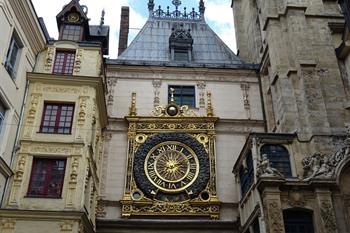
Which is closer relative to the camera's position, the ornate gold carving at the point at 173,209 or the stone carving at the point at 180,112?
the ornate gold carving at the point at 173,209

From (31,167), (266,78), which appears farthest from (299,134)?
(31,167)

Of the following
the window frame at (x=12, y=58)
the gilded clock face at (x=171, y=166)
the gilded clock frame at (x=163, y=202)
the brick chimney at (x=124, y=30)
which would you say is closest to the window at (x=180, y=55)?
the brick chimney at (x=124, y=30)

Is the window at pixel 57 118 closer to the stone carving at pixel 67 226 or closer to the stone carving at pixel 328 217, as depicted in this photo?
the stone carving at pixel 67 226

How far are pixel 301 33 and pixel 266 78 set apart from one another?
4.09m

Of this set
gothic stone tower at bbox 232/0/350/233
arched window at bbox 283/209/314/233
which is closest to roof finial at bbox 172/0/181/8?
gothic stone tower at bbox 232/0/350/233

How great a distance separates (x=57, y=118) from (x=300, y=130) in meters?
10.6

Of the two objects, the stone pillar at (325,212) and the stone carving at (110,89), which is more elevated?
the stone carving at (110,89)

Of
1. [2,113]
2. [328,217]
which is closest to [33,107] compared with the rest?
[2,113]

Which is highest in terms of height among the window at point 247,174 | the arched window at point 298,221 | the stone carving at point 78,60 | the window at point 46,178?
the stone carving at point 78,60

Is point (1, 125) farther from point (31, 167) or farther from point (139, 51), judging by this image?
point (139, 51)

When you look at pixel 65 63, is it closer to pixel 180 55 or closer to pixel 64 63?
pixel 64 63

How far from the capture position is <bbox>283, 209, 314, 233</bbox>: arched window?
16.1 m

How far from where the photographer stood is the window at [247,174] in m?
18.7

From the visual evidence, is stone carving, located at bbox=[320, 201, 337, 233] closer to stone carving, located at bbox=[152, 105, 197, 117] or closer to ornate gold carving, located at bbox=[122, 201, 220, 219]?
ornate gold carving, located at bbox=[122, 201, 220, 219]
